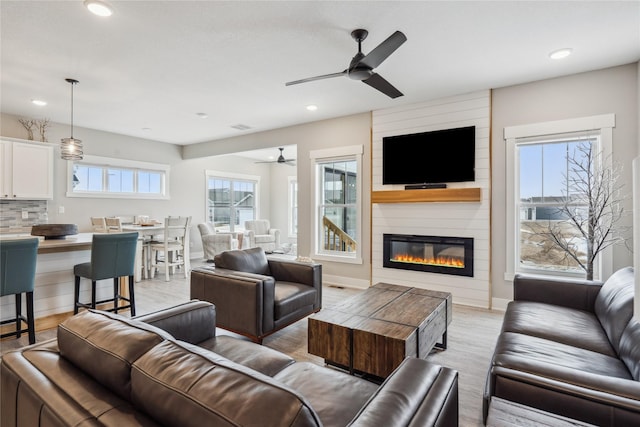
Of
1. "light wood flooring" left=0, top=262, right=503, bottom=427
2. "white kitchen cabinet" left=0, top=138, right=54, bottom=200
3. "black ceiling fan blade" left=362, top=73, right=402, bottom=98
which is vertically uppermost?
"black ceiling fan blade" left=362, top=73, right=402, bottom=98

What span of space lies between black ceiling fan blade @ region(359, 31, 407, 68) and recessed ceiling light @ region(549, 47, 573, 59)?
5.67 feet

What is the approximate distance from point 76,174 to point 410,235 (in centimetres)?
606

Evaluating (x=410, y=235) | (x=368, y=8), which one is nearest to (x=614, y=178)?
(x=410, y=235)

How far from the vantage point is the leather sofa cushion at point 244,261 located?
323 centimetres

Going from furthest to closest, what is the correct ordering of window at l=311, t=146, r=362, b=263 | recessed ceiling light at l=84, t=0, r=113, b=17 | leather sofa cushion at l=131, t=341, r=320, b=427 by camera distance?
window at l=311, t=146, r=362, b=263 < recessed ceiling light at l=84, t=0, r=113, b=17 < leather sofa cushion at l=131, t=341, r=320, b=427

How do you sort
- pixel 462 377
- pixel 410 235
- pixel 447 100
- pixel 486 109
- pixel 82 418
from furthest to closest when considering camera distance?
pixel 410 235
pixel 447 100
pixel 486 109
pixel 462 377
pixel 82 418

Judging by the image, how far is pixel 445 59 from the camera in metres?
3.22

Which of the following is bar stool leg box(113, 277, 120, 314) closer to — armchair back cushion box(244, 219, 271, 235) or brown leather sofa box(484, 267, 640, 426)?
brown leather sofa box(484, 267, 640, 426)

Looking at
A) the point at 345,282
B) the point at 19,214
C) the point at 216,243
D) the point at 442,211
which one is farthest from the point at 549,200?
the point at 19,214

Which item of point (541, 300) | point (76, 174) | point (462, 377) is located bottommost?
point (462, 377)

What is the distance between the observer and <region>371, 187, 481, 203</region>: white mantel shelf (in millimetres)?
4094

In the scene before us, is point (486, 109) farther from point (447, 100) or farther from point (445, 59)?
point (445, 59)

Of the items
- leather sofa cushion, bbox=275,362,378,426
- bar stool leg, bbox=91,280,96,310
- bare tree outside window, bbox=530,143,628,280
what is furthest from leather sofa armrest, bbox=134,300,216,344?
bare tree outside window, bbox=530,143,628,280

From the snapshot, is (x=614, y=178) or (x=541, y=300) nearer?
(x=541, y=300)
